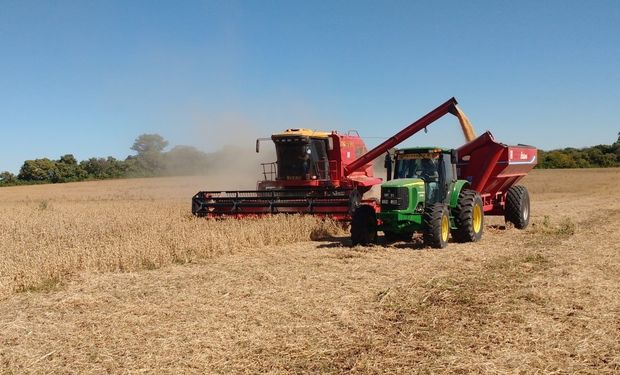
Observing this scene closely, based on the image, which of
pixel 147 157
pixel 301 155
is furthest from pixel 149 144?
pixel 301 155

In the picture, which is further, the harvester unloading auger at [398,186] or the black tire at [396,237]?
the black tire at [396,237]

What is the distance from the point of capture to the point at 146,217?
15414mm

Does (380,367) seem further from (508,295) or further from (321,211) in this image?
(321,211)

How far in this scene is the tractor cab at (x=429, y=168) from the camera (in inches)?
428

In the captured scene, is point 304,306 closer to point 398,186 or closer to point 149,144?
point 398,186

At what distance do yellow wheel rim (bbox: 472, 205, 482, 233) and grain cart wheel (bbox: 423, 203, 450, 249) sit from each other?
4.91ft

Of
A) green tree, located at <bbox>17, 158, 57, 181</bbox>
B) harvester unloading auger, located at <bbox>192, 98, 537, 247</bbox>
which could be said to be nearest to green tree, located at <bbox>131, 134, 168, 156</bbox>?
green tree, located at <bbox>17, 158, 57, 181</bbox>

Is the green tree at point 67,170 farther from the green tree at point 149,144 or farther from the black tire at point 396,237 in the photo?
the black tire at point 396,237

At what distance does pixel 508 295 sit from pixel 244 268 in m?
3.88

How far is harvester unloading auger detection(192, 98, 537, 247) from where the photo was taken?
10.4 m

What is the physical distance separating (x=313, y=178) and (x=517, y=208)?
534 cm

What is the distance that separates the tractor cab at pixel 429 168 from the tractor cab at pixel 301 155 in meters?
4.52

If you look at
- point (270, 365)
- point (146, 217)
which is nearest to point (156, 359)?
point (270, 365)

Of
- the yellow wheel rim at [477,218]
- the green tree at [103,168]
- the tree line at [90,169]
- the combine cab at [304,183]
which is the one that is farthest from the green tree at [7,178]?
the yellow wheel rim at [477,218]
